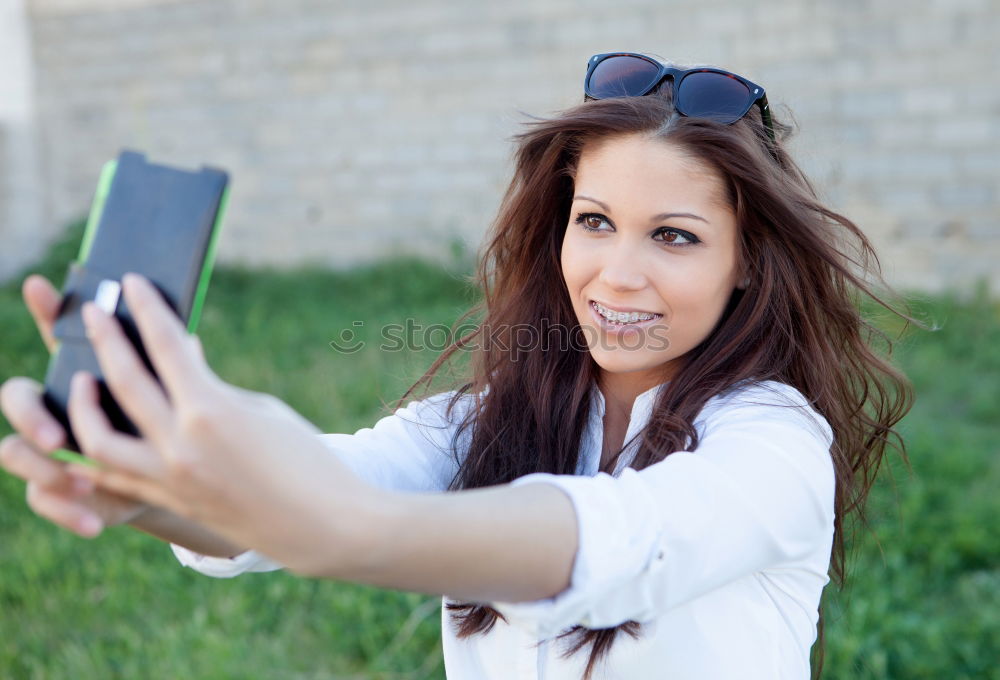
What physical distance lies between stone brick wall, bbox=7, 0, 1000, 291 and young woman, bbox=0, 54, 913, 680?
3143mm

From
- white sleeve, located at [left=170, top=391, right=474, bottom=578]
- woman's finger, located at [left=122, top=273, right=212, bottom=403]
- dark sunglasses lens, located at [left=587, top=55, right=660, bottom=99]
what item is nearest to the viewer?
woman's finger, located at [left=122, top=273, right=212, bottom=403]

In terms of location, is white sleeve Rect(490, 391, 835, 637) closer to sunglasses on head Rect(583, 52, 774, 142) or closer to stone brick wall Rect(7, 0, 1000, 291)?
sunglasses on head Rect(583, 52, 774, 142)

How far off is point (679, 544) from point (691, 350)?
0.66 meters

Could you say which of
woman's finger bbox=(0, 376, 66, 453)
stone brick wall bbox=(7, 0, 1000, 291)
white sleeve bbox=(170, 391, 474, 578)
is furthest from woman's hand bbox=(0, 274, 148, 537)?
stone brick wall bbox=(7, 0, 1000, 291)

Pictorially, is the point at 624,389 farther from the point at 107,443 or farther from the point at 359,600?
the point at 359,600

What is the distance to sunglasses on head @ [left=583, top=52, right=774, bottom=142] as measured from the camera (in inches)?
58.3

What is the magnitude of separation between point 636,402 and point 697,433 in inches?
7.8

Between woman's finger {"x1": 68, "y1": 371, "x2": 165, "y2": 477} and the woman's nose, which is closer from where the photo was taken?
woman's finger {"x1": 68, "y1": 371, "x2": 165, "y2": 477}

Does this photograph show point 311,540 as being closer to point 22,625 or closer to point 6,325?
point 22,625

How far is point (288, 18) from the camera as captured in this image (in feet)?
23.7

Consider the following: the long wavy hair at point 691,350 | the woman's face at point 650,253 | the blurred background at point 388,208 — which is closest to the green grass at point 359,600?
the blurred background at point 388,208

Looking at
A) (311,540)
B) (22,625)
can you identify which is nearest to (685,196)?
(311,540)

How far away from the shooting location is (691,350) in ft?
5.00

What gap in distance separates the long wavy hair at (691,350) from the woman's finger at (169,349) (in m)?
0.80
